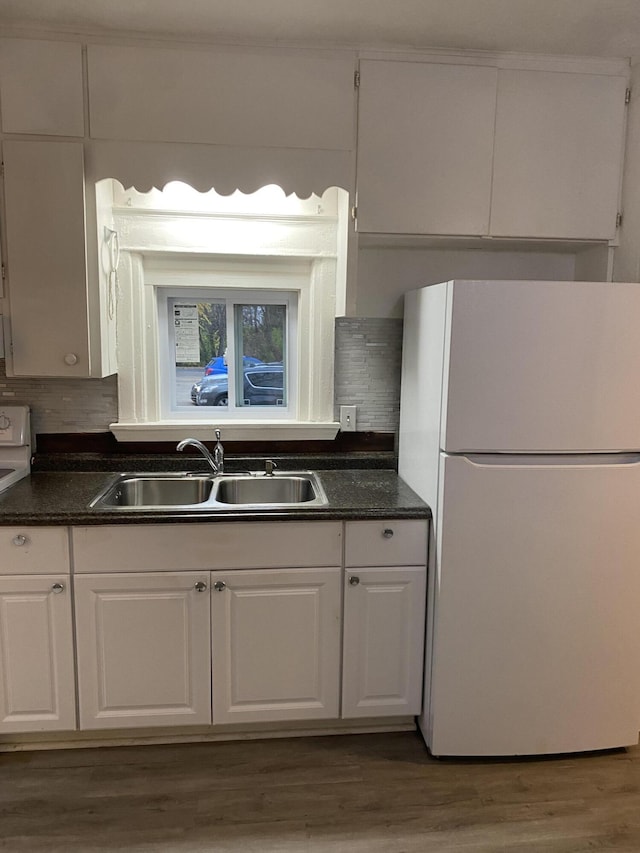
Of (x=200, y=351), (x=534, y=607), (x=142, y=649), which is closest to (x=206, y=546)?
(x=142, y=649)

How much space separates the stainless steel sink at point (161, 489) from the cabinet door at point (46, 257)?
0.49m

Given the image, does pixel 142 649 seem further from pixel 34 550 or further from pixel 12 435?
pixel 12 435

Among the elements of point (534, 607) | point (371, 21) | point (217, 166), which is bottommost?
point (534, 607)

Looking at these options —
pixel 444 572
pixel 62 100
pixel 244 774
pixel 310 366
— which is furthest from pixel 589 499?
pixel 62 100

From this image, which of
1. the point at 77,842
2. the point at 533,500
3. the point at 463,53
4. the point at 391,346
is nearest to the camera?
the point at 77,842

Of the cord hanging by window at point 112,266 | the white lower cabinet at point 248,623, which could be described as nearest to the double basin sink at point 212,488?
the white lower cabinet at point 248,623

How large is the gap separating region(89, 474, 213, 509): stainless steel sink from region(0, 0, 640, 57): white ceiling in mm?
1537

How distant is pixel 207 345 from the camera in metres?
2.60

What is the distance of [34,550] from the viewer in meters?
1.93

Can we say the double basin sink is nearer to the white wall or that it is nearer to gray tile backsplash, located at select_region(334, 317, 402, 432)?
gray tile backsplash, located at select_region(334, 317, 402, 432)

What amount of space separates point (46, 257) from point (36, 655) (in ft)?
4.30

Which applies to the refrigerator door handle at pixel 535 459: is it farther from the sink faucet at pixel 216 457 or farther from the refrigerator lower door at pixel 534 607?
the sink faucet at pixel 216 457

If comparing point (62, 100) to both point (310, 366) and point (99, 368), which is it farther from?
point (310, 366)

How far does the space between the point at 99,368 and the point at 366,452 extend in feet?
3.64
